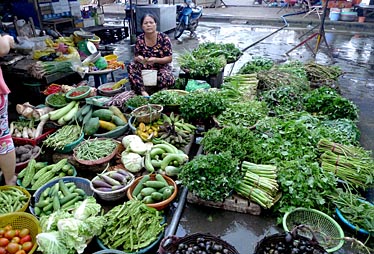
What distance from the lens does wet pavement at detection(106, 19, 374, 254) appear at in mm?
Answer: 2879

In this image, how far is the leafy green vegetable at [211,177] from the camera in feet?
9.38

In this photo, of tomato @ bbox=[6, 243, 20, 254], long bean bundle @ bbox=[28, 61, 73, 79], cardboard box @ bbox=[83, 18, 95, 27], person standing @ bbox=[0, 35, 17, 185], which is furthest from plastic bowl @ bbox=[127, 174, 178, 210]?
cardboard box @ bbox=[83, 18, 95, 27]

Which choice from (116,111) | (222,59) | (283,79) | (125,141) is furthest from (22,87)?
(283,79)

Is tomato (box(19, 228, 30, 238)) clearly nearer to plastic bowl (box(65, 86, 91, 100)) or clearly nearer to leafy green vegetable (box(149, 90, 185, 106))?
plastic bowl (box(65, 86, 91, 100))

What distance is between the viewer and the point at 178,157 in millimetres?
3371

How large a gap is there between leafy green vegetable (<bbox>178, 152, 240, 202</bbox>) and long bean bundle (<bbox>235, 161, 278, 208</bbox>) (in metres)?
0.15

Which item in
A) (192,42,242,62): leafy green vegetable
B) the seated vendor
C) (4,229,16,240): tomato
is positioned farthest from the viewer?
(192,42,242,62): leafy green vegetable

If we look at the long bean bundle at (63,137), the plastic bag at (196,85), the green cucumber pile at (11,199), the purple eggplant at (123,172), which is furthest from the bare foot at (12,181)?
the plastic bag at (196,85)

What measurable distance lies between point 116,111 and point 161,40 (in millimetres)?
1739

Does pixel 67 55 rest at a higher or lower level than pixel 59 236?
higher

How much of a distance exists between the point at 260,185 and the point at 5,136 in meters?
2.70

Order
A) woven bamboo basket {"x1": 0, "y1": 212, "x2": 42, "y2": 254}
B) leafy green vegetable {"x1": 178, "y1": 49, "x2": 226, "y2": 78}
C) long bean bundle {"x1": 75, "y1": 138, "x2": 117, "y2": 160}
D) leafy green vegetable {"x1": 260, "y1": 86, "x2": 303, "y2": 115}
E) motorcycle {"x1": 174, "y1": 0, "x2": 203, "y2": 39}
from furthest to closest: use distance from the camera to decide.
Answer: motorcycle {"x1": 174, "y1": 0, "x2": 203, "y2": 39}
leafy green vegetable {"x1": 178, "y1": 49, "x2": 226, "y2": 78}
leafy green vegetable {"x1": 260, "y1": 86, "x2": 303, "y2": 115}
long bean bundle {"x1": 75, "y1": 138, "x2": 117, "y2": 160}
woven bamboo basket {"x1": 0, "y1": 212, "x2": 42, "y2": 254}

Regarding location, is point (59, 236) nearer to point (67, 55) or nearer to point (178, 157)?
point (178, 157)

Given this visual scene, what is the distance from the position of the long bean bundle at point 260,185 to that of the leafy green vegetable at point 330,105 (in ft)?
6.50
